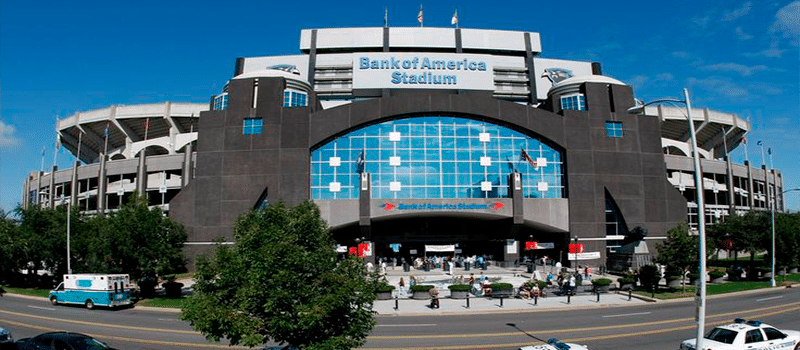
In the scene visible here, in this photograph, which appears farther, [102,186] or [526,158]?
[102,186]

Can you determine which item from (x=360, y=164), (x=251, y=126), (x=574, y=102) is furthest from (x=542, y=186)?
(x=251, y=126)

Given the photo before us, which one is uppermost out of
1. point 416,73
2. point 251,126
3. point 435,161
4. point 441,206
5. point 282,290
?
point 416,73

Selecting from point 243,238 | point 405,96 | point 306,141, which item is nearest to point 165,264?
point 306,141

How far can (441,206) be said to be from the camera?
62281mm

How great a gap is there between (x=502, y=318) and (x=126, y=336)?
63.0 feet

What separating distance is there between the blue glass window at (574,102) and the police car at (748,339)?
5171 centimetres

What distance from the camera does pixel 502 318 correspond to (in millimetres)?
29984

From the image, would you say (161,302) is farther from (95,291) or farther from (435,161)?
(435,161)

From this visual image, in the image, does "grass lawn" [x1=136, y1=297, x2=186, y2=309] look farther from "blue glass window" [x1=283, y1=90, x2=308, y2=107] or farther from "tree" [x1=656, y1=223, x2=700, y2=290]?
"tree" [x1=656, y1=223, x2=700, y2=290]

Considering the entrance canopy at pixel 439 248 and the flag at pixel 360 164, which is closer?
the flag at pixel 360 164

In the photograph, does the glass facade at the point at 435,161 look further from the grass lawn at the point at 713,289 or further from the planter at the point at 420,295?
the planter at the point at 420,295

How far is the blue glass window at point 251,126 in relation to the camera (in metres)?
61.9

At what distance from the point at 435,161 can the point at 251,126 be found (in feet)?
72.6

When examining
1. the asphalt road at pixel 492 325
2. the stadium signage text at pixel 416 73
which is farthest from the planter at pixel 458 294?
the stadium signage text at pixel 416 73
